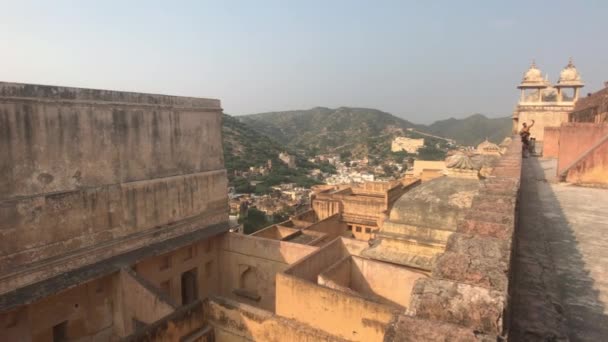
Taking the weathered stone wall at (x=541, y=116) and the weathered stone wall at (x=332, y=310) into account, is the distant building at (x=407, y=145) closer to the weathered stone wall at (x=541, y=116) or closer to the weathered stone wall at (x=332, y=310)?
the weathered stone wall at (x=541, y=116)

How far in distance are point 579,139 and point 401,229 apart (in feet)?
25.4

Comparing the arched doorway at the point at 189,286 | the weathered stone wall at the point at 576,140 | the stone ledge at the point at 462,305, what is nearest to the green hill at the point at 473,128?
the weathered stone wall at the point at 576,140

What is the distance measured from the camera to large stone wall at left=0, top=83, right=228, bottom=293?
29.6 feet

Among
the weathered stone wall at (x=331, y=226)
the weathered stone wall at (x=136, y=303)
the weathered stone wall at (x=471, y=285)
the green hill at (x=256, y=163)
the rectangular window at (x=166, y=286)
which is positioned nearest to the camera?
the weathered stone wall at (x=471, y=285)

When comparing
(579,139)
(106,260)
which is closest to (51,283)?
(106,260)

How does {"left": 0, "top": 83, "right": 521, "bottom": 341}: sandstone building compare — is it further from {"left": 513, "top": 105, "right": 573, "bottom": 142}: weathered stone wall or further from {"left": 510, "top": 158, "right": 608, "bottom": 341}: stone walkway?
{"left": 513, "top": 105, "right": 573, "bottom": 142}: weathered stone wall

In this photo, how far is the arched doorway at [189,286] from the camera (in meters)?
14.1

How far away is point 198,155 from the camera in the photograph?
569 inches

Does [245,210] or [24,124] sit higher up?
[24,124]

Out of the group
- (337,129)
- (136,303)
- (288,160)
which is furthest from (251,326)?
(337,129)

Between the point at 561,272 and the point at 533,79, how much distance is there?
34749 millimetres

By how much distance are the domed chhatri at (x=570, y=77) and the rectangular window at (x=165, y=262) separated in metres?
33.6

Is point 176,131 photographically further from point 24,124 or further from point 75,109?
point 24,124

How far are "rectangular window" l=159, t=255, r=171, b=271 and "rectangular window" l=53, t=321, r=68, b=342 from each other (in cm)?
323
